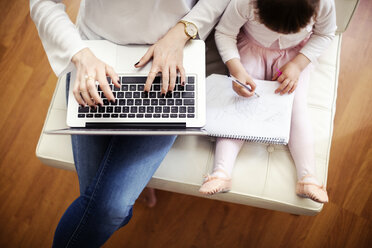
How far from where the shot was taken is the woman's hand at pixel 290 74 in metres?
0.84

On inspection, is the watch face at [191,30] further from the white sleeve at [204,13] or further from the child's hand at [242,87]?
the child's hand at [242,87]

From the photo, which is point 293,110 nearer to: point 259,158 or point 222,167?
point 259,158

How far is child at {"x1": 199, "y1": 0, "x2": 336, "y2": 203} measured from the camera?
805 mm

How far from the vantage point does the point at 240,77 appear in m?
0.85

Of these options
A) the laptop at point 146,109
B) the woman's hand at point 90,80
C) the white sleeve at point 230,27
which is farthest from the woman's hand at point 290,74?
the woman's hand at point 90,80

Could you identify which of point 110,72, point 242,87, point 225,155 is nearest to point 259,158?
point 225,155

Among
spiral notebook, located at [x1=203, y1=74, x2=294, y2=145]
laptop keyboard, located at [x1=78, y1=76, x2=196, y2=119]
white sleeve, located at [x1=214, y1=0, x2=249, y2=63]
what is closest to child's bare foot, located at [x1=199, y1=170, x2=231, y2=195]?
Answer: spiral notebook, located at [x1=203, y1=74, x2=294, y2=145]

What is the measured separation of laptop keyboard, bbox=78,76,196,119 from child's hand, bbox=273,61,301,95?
305 mm

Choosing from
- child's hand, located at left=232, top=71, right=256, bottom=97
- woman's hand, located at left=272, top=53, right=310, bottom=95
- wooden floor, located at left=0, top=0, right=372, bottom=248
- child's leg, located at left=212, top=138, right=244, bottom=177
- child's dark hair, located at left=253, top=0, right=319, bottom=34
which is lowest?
wooden floor, located at left=0, top=0, right=372, bottom=248

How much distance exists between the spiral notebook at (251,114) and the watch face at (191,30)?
188 mm

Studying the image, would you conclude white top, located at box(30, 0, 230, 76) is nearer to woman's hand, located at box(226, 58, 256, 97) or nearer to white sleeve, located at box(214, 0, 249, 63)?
white sleeve, located at box(214, 0, 249, 63)

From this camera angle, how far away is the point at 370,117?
1263 mm

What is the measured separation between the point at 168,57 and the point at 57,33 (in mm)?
332

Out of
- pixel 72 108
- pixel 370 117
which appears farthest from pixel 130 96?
pixel 370 117
